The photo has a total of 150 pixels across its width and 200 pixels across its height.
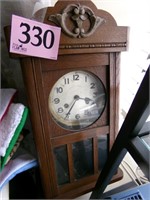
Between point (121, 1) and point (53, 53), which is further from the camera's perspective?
point (121, 1)

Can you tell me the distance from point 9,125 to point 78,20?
307 millimetres

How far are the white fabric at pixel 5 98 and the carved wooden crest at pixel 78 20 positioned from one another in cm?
23

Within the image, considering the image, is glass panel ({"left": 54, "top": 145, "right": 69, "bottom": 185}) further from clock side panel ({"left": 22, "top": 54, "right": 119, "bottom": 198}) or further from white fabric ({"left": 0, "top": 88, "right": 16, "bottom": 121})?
white fabric ({"left": 0, "top": 88, "right": 16, "bottom": 121})

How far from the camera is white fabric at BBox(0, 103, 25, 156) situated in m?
0.41

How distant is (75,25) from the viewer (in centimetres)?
41

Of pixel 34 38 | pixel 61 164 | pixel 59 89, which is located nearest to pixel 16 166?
pixel 61 164

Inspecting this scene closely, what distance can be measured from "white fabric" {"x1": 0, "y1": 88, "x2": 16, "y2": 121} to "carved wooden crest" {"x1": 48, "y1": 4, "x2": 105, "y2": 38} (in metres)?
0.23

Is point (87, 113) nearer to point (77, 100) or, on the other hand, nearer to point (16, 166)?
point (77, 100)

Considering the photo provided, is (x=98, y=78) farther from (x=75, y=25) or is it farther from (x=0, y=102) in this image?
(x=0, y=102)

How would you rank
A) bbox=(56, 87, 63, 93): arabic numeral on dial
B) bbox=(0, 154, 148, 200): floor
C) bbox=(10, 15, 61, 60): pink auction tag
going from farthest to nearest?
bbox=(0, 154, 148, 200): floor
bbox=(56, 87, 63, 93): arabic numeral on dial
bbox=(10, 15, 61, 60): pink auction tag

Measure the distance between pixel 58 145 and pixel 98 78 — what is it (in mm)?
235

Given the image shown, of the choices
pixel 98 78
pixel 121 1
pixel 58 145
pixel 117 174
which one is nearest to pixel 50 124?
pixel 58 145

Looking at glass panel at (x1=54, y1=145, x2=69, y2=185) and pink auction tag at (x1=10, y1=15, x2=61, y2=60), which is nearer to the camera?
pink auction tag at (x1=10, y1=15, x2=61, y2=60)

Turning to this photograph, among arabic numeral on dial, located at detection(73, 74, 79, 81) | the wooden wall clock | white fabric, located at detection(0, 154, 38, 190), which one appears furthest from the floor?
arabic numeral on dial, located at detection(73, 74, 79, 81)
